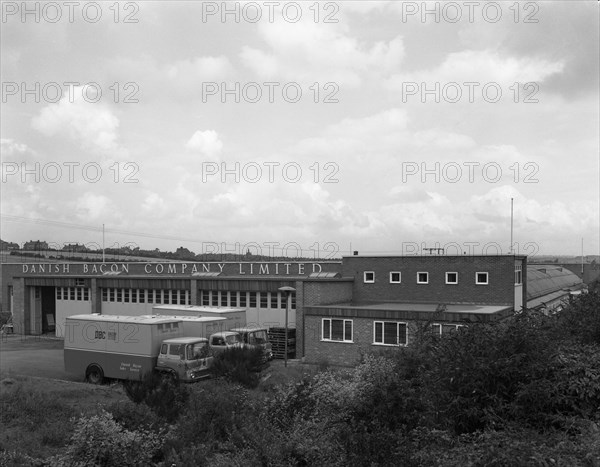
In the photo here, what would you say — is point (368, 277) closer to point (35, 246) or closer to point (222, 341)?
point (222, 341)

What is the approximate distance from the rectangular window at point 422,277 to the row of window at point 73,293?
26370mm

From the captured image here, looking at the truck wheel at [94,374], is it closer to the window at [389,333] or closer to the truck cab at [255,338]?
the truck cab at [255,338]

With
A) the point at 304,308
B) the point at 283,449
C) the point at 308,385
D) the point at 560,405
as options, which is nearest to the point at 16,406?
the point at 308,385

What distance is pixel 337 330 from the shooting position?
2905 centimetres

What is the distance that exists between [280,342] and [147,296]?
44.3 ft

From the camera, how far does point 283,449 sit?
11773mm

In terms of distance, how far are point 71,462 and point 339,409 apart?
6282 mm

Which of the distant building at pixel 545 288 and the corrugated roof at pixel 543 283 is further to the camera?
the corrugated roof at pixel 543 283

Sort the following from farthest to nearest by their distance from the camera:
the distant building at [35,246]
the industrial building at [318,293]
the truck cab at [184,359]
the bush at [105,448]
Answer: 1. the distant building at [35,246]
2. the industrial building at [318,293]
3. the truck cab at [184,359]
4. the bush at [105,448]

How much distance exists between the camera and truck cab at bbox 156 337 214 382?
2356 centimetres

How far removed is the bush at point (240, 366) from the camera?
19.8m

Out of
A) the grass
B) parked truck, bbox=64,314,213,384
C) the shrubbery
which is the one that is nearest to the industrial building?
parked truck, bbox=64,314,213,384

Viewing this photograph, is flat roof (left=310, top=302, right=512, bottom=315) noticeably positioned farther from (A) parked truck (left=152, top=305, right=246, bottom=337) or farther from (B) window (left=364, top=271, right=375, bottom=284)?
(A) parked truck (left=152, top=305, right=246, bottom=337)

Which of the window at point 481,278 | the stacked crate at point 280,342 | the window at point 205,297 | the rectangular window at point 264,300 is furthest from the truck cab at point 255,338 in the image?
the window at point 481,278
